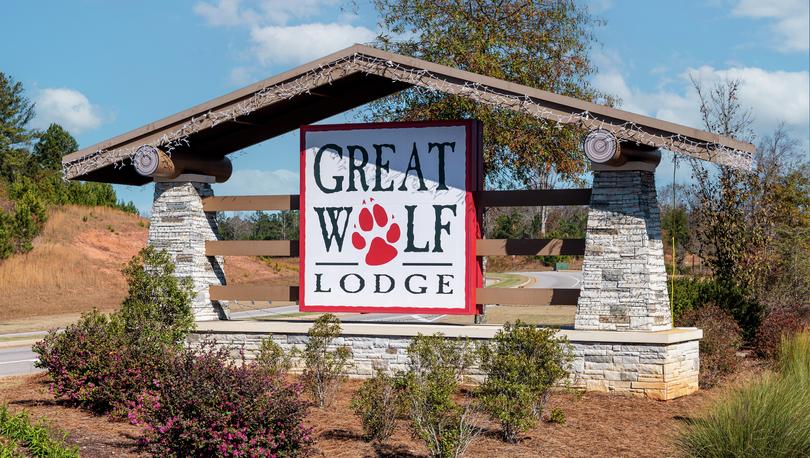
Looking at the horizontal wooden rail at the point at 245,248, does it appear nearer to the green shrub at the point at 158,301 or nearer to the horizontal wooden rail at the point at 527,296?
the green shrub at the point at 158,301

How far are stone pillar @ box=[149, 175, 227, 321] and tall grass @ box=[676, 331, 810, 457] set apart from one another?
36.3 ft

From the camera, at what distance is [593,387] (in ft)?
49.5

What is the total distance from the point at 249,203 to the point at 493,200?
4934 millimetres

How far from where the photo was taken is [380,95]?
1833 centimetres

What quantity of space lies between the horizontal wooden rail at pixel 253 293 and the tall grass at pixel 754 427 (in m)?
9.56

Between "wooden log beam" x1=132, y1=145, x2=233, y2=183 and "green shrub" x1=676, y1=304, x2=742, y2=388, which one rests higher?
"wooden log beam" x1=132, y1=145, x2=233, y2=183

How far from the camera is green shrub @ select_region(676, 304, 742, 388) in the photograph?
53.8 ft

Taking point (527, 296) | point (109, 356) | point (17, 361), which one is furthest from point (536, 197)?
point (17, 361)

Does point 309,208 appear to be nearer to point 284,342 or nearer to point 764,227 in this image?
point 284,342

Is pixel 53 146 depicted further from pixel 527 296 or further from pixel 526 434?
pixel 526 434

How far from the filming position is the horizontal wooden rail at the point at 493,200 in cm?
1608

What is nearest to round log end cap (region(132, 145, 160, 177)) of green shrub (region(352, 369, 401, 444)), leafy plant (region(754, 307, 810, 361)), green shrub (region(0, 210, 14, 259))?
green shrub (region(352, 369, 401, 444))

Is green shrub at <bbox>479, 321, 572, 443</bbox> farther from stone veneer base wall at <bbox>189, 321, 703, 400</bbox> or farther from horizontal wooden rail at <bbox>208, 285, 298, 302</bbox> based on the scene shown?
horizontal wooden rail at <bbox>208, 285, 298, 302</bbox>

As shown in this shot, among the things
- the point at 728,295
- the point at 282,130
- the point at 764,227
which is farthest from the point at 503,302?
the point at 764,227
